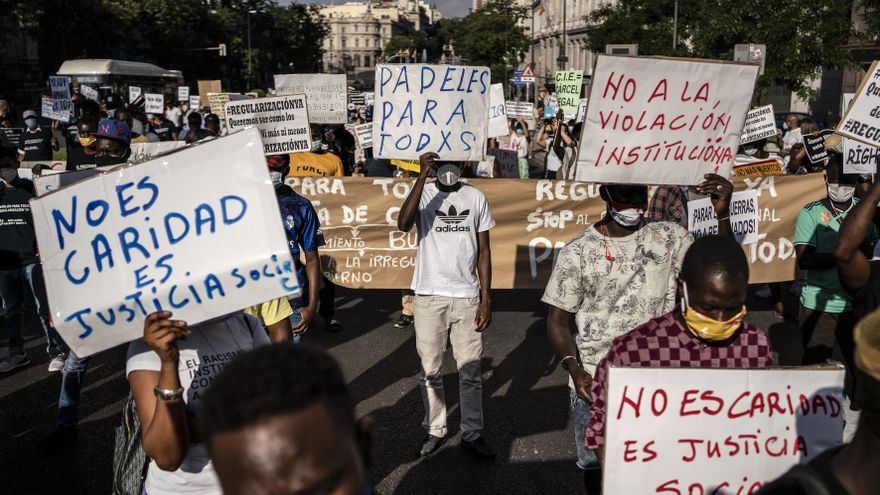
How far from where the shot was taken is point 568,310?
3.73 metres

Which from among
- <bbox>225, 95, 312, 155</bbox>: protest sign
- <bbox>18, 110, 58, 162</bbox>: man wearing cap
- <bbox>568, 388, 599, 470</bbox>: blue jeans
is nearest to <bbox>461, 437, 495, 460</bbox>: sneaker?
<bbox>568, 388, 599, 470</bbox>: blue jeans

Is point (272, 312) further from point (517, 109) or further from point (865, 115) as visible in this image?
point (517, 109)

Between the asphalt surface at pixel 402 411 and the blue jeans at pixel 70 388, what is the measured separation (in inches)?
7.6

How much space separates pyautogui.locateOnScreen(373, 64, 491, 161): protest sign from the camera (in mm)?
5426

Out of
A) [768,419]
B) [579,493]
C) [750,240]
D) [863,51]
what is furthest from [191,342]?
[863,51]

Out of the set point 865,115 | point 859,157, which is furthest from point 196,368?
point 859,157

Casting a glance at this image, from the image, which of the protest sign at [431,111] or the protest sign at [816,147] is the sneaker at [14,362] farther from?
the protest sign at [816,147]

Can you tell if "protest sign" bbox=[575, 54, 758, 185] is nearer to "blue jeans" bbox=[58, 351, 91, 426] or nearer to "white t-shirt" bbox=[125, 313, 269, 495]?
"white t-shirt" bbox=[125, 313, 269, 495]

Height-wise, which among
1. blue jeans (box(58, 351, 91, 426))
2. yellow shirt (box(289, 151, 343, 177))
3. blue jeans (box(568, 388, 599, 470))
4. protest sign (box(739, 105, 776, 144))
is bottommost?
blue jeans (box(58, 351, 91, 426))

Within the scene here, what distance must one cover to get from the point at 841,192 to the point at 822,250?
44 centimetres

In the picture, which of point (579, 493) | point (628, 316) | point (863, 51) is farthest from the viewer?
point (863, 51)

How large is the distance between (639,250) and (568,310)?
42 cm

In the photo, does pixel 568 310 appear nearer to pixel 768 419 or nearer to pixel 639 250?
pixel 639 250

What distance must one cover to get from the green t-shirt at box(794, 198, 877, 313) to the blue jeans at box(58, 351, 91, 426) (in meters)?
4.61
